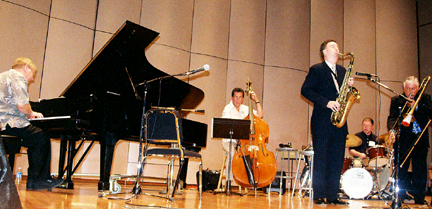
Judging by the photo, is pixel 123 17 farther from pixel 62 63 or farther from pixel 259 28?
pixel 259 28

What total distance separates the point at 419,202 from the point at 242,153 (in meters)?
2.62

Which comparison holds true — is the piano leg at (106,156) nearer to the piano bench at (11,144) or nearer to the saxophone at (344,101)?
the piano bench at (11,144)

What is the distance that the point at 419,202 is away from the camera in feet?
16.6

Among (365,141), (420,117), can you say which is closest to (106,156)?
(420,117)

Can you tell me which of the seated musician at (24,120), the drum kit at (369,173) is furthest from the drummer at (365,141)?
the seated musician at (24,120)

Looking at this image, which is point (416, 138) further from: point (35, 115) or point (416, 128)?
point (35, 115)

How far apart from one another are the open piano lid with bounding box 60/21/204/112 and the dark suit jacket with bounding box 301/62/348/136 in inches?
66.4

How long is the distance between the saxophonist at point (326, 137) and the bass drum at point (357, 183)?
137 cm

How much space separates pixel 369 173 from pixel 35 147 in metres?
4.29

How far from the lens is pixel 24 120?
389cm

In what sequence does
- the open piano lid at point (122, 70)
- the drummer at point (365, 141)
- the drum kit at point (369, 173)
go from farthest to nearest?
the drummer at point (365, 141), the drum kit at point (369, 173), the open piano lid at point (122, 70)

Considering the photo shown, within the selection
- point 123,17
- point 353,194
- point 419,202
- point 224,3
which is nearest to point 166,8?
point 123,17

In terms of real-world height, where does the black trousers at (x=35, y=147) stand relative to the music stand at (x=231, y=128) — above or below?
below

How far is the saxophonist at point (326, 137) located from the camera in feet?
12.0
